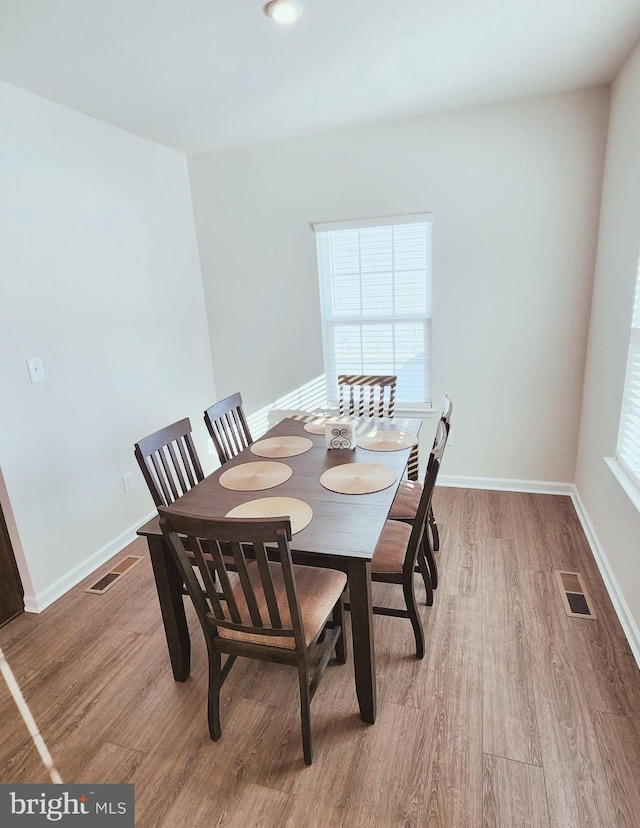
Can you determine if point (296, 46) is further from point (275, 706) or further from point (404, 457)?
point (275, 706)

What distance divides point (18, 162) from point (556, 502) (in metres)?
3.87

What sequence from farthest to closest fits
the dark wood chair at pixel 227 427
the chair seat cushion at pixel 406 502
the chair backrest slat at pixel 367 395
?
the chair backrest slat at pixel 367 395
the dark wood chair at pixel 227 427
the chair seat cushion at pixel 406 502

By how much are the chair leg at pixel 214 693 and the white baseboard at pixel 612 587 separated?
1684 mm

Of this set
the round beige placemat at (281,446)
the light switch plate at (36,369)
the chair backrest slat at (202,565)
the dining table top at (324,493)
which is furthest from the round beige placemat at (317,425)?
the light switch plate at (36,369)

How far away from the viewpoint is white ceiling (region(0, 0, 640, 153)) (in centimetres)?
183

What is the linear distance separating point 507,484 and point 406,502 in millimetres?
1485

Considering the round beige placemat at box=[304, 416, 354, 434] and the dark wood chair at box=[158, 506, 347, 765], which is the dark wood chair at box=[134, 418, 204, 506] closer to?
the dark wood chair at box=[158, 506, 347, 765]

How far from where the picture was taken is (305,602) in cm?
167

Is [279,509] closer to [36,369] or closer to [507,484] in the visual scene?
[36,369]

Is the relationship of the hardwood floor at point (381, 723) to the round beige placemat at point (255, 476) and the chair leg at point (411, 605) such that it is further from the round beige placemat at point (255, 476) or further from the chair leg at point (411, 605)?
the round beige placemat at point (255, 476)

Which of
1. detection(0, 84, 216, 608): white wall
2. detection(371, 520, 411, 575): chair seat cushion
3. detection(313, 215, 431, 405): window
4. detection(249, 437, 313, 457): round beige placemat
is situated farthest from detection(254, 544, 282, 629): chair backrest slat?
detection(313, 215, 431, 405): window

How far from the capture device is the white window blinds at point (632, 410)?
2160 mm

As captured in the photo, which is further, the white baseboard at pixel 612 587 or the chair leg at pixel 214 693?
the white baseboard at pixel 612 587

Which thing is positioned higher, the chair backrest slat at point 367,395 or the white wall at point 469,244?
the white wall at point 469,244
